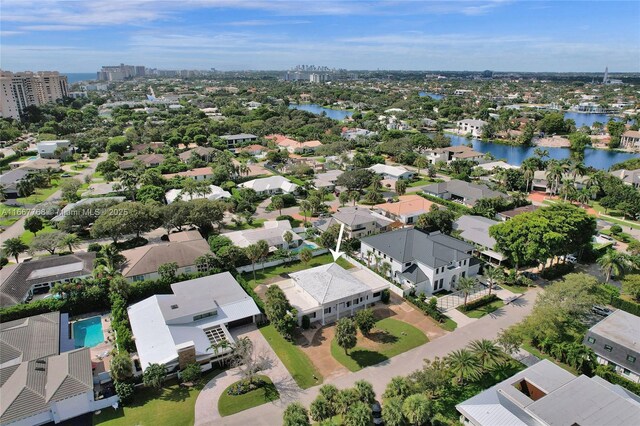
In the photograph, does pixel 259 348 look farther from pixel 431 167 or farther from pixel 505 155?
pixel 505 155

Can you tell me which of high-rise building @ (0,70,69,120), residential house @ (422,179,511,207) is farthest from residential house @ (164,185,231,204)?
high-rise building @ (0,70,69,120)

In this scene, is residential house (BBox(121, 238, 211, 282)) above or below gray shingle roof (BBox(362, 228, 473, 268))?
below

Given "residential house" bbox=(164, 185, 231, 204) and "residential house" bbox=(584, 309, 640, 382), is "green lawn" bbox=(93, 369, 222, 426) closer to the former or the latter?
"residential house" bbox=(584, 309, 640, 382)

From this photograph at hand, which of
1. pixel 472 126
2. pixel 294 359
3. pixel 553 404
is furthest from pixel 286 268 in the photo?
pixel 472 126

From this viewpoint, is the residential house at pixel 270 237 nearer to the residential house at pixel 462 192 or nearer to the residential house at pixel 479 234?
the residential house at pixel 479 234

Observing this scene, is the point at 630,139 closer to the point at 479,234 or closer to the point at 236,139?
the point at 479,234

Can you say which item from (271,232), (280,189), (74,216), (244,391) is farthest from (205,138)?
(244,391)
